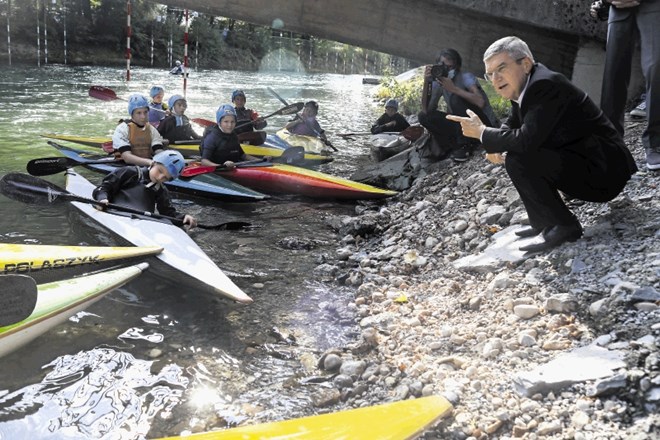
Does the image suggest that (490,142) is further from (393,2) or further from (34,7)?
(34,7)

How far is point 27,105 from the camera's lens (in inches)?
520

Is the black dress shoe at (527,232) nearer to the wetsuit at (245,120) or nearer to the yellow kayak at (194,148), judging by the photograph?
the yellow kayak at (194,148)

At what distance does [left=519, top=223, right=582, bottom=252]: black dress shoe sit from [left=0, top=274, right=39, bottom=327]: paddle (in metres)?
2.85

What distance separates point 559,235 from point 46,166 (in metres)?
4.98

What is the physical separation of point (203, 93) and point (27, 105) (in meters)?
6.50

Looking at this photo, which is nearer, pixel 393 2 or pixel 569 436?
pixel 569 436

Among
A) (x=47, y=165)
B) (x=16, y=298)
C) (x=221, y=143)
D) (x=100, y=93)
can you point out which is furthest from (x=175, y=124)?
(x=16, y=298)

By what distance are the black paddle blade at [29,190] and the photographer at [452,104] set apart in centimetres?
396

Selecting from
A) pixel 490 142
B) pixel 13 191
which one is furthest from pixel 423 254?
pixel 13 191

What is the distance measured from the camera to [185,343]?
3537 millimetres

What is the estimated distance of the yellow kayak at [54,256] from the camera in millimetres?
3844

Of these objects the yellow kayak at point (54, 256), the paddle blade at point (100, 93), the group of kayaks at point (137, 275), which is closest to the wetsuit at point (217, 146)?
the group of kayaks at point (137, 275)

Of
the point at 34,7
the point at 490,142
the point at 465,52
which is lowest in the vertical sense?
the point at 490,142

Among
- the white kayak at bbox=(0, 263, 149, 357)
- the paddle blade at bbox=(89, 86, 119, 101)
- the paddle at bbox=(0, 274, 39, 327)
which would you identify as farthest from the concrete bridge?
the paddle at bbox=(0, 274, 39, 327)
